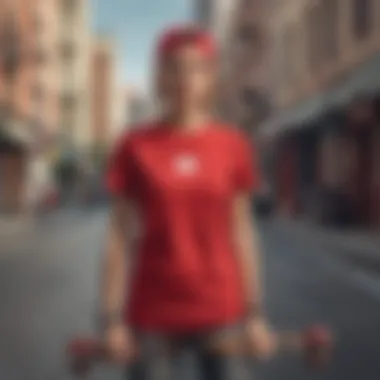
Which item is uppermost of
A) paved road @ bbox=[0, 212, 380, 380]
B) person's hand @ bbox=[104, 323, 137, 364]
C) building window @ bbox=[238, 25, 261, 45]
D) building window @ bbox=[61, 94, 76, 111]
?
building window @ bbox=[238, 25, 261, 45]

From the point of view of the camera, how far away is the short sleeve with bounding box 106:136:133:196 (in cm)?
84

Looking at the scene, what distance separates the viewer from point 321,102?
264 centimetres

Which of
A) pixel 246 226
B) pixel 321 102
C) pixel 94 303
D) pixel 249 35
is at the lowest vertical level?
pixel 94 303

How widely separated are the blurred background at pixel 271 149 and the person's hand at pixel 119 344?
41 centimetres

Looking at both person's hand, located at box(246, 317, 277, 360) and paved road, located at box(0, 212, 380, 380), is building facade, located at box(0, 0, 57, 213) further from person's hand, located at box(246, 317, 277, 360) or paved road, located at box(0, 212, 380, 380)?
person's hand, located at box(246, 317, 277, 360)

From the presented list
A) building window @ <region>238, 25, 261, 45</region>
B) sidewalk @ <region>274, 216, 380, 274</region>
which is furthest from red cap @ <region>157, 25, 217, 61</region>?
building window @ <region>238, 25, 261, 45</region>

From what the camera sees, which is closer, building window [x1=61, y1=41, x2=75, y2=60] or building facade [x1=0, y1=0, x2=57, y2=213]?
building window [x1=61, y1=41, x2=75, y2=60]

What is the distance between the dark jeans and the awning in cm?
82

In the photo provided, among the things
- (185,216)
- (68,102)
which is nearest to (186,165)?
(185,216)

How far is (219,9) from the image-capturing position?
6.19ft

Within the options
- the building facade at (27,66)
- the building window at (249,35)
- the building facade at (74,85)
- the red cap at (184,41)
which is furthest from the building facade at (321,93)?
the red cap at (184,41)

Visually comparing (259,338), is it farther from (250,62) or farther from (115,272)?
(250,62)

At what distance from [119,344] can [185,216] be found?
0.35ft

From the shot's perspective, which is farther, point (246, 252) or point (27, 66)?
point (27, 66)
